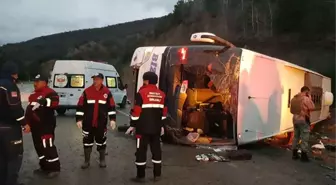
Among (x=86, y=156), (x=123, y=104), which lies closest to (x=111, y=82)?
(x=123, y=104)

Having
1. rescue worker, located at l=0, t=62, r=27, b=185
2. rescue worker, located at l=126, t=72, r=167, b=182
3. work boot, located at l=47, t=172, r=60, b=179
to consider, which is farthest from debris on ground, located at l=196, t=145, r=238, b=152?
rescue worker, located at l=0, t=62, r=27, b=185

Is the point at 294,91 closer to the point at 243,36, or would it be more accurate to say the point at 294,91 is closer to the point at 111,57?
the point at 243,36

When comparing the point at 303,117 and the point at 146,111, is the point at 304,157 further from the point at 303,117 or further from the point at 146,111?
the point at 146,111

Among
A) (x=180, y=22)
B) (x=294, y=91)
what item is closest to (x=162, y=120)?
(x=294, y=91)

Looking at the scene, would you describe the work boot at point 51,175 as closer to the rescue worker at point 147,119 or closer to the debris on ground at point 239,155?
the rescue worker at point 147,119

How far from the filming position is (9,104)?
6039mm

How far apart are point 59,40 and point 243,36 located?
71.2 meters

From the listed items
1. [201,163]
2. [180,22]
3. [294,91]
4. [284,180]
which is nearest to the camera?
[284,180]

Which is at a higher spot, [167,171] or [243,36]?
[243,36]

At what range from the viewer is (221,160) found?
9.46m

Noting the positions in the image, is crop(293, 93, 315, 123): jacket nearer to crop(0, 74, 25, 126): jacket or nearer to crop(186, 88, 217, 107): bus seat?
crop(186, 88, 217, 107): bus seat

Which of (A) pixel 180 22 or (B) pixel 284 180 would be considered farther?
(A) pixel 180 22

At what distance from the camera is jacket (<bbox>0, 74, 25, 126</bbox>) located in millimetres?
6023

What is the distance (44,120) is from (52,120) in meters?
0.14
